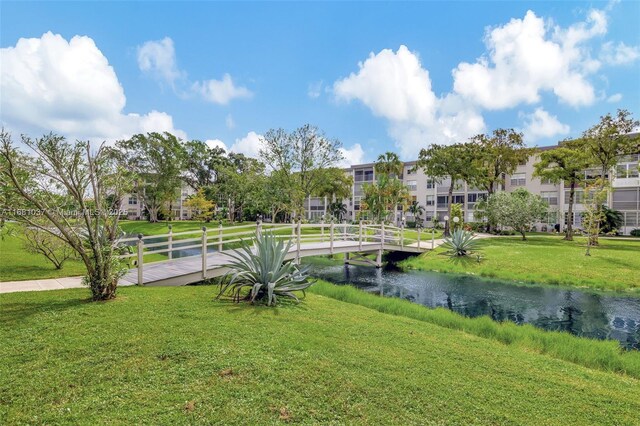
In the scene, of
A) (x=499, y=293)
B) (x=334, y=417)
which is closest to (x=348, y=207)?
(x=499, y=293)

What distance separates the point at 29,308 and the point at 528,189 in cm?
5963

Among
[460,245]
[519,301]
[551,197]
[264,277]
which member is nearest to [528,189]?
[551,197]

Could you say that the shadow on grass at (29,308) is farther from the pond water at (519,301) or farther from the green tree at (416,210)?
the green tree at (416,210)

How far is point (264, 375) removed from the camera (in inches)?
185

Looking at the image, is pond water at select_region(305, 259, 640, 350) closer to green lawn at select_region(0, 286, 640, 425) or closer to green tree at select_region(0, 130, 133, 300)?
green lawn at select_region(0, 286, 640, 425)

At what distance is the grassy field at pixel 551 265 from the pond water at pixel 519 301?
4.65 ft

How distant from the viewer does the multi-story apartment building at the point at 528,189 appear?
149ft

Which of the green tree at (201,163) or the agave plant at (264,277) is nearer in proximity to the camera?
the agave plant at (264,277)

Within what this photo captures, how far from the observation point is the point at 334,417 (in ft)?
12.8

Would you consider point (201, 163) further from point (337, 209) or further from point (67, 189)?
point (67, 189)

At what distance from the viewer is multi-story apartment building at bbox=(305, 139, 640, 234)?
149 feet

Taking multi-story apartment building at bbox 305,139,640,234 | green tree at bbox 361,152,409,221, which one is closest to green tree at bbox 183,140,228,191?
multi-story apartment building at bbox 305,139,640,234

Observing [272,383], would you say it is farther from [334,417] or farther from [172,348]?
[172,348]

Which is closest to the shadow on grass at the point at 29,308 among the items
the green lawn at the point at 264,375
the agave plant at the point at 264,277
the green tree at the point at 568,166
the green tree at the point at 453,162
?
the green lawn at the point at 264,375
